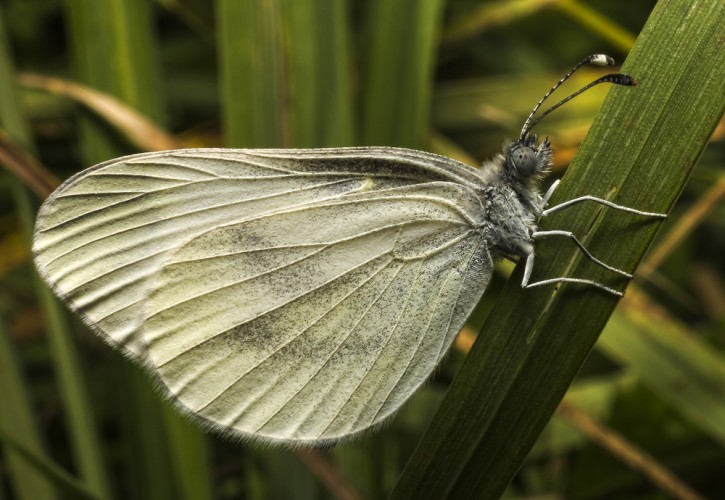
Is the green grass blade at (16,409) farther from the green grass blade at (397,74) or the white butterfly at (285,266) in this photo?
the green grass blade at (397,74)

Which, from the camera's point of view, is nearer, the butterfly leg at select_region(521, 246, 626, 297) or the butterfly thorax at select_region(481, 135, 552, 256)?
the butterfly leg at select_region(521, 246, 626, 297)

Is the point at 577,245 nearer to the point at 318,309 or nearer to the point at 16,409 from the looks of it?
the point at 318,309

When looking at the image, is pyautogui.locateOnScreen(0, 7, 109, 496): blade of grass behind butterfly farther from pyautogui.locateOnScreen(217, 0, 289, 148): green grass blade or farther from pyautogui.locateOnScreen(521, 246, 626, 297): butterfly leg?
pyautogui.locateOnScreen(521, 246, 626, 297): butterfly leg

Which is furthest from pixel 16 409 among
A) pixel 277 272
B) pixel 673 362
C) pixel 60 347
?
pixel 673 362

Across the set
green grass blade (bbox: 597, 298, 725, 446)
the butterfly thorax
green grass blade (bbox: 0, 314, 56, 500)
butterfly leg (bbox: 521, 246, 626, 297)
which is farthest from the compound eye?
green grass blade (bbox: 0, 314, 56, 500)

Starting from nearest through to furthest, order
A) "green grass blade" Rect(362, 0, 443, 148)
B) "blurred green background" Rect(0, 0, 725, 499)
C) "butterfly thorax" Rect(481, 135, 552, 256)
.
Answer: "butterfly thorax" Rect(481, 135, 552, 256) < "blurred green background" Rect(0, 0, 725, 499) < "green grass blade" Rect(362, 0, 443, 148)

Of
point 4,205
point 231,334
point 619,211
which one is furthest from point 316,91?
point 4,205

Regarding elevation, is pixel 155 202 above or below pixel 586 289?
below

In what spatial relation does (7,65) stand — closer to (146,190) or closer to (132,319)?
(146,190)
